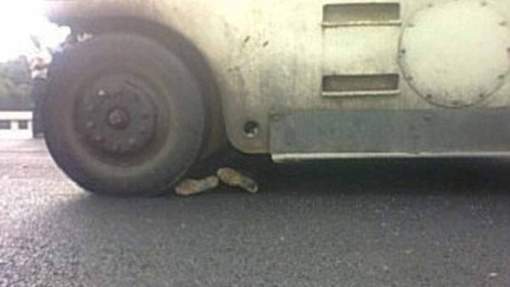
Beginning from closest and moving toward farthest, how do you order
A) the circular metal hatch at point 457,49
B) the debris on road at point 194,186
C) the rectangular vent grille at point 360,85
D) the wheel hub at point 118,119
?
the circular metal hatch at point 457,49 → the rectangular vent grille at point 360,85 → the wheel hub at point 118,119 → the debris on road at point 194,186

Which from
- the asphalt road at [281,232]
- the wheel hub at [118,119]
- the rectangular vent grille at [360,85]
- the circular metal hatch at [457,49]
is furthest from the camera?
the wheel hub at [118,119]

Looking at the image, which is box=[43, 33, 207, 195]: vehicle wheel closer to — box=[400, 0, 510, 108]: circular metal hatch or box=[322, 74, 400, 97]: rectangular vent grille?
box=[322, 74, 400, 97]: rectangular vent grille

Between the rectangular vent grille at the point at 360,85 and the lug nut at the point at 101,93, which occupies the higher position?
the rectangular vent grille at the point at 360,85

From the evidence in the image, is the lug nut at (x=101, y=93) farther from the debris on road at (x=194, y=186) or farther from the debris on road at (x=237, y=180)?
the debris on road at (x=237, y=180)

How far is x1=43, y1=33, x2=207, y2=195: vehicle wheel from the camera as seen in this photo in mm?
5004

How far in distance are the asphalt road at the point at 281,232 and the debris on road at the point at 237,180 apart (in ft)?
0.16

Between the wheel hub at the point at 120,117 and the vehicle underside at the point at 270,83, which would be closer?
the vehicle underside at the point at 270,83

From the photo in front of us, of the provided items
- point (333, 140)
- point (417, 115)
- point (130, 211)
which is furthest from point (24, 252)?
point (417, 115)

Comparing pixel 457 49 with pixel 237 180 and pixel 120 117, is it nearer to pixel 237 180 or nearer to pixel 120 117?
pixel 237 180

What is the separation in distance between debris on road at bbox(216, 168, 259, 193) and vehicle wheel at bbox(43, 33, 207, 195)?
24 centimetres

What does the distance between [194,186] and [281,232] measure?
1.01m

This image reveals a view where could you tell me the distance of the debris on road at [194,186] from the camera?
5094 mm

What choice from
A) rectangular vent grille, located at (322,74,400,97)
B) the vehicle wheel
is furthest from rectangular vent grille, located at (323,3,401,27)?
the vehicle wheel

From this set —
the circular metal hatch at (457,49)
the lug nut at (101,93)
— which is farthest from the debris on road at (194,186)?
the circular metal hatch at (457,49)
